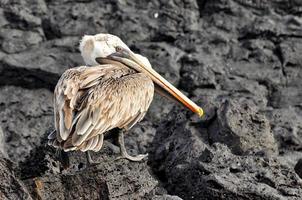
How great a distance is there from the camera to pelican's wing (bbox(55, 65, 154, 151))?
9789mm

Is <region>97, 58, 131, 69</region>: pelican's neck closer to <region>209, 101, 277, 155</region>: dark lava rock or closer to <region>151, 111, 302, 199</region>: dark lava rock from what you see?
<region>151, 111, 302, 199</region>: dark lava rock

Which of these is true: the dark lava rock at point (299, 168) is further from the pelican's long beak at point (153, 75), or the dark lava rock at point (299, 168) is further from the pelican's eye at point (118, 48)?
the pelican's eye at point (118, 48)

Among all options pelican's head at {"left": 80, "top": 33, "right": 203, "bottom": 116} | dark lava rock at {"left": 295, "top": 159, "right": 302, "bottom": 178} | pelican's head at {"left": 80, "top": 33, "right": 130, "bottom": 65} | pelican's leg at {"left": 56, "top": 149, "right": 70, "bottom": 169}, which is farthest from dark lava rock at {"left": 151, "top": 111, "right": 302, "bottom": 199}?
pelican's head at {"left": 80, "top": 33, "right": 130, "bottom": 65}

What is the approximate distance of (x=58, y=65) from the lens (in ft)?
50.9

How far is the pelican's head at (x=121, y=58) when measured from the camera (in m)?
11.8

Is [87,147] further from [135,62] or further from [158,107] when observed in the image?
[158,107]

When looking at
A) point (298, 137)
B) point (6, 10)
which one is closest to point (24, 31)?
point (6, 10)

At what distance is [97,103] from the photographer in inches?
399

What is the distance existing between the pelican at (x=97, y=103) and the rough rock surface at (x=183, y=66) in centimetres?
119

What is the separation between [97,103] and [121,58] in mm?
1769

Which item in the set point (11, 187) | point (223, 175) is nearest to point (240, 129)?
point (223, 175)

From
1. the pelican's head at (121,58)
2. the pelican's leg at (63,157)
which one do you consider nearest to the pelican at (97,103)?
the pelican's head at (121,58)

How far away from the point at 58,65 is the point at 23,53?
70cm

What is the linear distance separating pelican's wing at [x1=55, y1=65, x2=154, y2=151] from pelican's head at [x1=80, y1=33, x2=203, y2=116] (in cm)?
77
